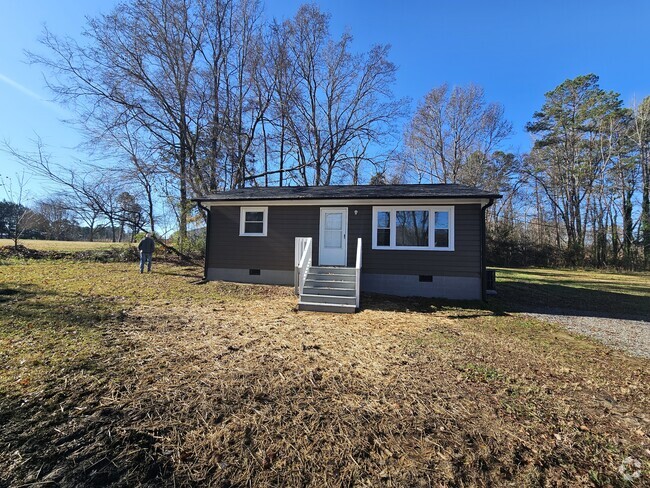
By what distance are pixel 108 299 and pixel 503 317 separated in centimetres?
916

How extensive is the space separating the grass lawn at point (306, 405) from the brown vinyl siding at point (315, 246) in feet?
12.0

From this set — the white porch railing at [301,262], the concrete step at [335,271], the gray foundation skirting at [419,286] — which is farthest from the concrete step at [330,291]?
the gray foundation skirting at [419,286]

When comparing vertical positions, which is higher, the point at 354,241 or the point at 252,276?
the point at 354,241

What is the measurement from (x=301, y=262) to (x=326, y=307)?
1.57 meters

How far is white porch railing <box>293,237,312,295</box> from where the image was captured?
783cm

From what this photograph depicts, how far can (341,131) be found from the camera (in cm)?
2306

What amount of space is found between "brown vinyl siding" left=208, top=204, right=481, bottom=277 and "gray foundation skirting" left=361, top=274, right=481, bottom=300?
180 millimetres

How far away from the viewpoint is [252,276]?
1023 cm

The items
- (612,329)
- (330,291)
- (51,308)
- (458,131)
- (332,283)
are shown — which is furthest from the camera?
(458,131)

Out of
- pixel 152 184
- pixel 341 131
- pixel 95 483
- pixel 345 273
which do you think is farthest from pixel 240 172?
pixel 95 483

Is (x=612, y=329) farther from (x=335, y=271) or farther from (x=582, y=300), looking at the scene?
(x=335, y=271)

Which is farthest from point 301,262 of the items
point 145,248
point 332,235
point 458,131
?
point 458,131

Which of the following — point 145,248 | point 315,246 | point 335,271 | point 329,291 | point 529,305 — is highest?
point 315,246

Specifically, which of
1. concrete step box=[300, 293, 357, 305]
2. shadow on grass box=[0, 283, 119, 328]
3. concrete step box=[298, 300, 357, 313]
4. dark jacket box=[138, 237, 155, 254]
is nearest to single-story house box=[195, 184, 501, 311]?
concrete step box=[300, 293, 357, 305]
